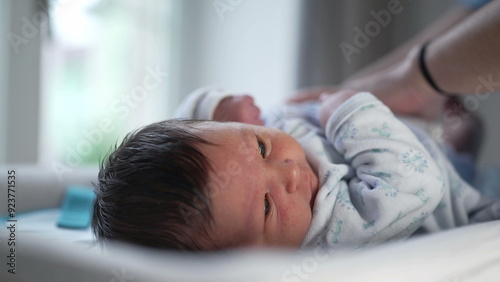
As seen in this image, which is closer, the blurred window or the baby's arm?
the baby's arm

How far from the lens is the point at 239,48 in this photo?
233 cm

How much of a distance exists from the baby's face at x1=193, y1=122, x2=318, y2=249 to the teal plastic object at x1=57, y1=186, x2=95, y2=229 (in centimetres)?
42

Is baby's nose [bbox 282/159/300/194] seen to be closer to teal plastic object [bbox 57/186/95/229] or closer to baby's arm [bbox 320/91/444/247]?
baby's arm [bbox 320/91/444/247]

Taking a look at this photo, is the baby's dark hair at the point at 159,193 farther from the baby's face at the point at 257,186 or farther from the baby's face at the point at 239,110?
the baby's face at the point at 239,110

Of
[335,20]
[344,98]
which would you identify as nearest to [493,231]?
[344,98]

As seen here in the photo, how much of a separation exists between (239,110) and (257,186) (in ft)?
1.00

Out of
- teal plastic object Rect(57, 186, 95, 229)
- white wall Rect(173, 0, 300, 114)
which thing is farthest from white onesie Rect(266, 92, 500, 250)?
white wall Rect(173, 0, 300, 114)

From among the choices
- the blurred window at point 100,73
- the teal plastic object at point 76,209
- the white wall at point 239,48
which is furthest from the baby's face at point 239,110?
the white wall at point 239,48

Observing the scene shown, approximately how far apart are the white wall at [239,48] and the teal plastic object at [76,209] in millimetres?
1331

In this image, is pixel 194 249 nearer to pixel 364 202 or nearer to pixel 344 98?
pixel 364 202

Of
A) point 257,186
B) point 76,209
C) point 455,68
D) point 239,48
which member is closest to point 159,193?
point 257,186

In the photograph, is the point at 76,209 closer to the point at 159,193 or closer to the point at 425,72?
the point at 159,193

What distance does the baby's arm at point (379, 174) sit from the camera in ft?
2.35

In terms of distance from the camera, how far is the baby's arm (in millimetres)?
717
